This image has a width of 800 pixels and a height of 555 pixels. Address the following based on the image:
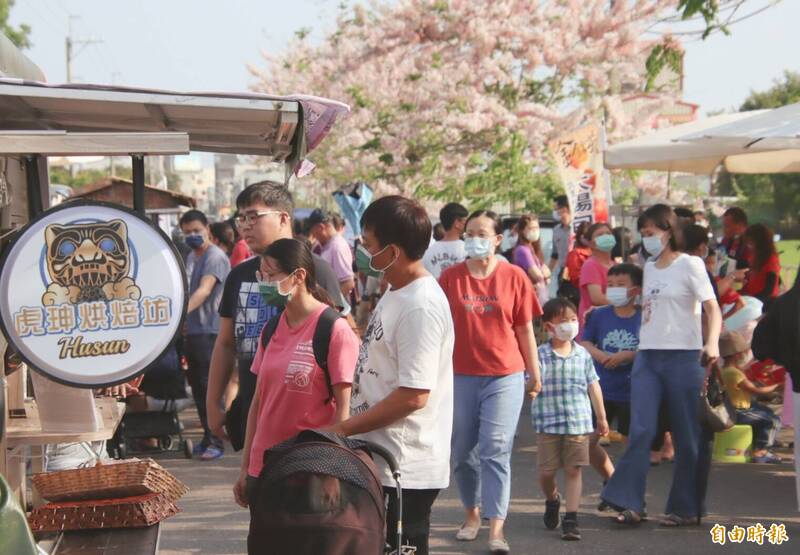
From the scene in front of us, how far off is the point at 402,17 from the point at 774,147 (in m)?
14.1

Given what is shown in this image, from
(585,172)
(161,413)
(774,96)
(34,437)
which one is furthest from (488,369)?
(774,96)

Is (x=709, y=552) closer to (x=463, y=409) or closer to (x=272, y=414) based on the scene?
(x=463, y=409)

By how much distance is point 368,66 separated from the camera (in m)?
24.3

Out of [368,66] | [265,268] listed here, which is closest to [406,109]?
[368,66]

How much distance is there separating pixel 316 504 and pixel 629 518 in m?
4.44

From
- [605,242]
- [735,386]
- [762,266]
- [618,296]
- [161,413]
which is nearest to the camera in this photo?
[618,296]

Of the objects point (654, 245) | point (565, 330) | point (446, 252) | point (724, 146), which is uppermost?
point (724, 146)

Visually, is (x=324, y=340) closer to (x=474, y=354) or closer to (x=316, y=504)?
(x=316, y=504)

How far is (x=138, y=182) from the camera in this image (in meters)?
4.66

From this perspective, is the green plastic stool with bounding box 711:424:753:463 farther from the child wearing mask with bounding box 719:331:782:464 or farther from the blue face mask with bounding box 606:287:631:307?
the blue face mask with bounding box 606:287:631:307

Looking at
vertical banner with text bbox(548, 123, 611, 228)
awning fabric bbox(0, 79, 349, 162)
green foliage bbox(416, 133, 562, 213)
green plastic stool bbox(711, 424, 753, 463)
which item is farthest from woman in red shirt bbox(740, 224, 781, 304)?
green foliage bbox(416, 133, 562, 213)

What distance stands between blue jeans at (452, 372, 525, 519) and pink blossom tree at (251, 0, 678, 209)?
1505cm

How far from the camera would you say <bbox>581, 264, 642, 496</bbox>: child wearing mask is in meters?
8.92

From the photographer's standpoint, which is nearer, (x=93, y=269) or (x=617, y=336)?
(x=93, y=269)
